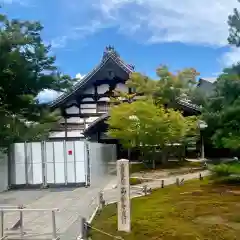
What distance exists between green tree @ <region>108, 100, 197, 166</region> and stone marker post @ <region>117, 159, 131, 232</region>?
49.0ft

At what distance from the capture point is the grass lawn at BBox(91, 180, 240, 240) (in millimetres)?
8945

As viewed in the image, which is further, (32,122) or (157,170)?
(157,170)

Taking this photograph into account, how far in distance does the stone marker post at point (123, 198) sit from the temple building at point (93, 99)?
854 inches

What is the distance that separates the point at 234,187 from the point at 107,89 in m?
17.7

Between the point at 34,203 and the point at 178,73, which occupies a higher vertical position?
the point at 178,73

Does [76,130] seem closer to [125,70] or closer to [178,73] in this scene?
[125,70]

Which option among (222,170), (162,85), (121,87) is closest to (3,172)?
(222,170)

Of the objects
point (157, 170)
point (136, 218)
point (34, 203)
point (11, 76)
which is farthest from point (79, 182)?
point (157, 170)

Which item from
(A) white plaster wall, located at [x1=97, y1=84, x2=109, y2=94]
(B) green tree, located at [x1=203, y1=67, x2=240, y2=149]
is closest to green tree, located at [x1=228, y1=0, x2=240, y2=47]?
(B) green tree, located at [x1=203, y1=67, x2=240, y2=149]

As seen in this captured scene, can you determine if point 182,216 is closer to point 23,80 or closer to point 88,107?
point 23,80

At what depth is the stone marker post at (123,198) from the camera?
30.6 ft

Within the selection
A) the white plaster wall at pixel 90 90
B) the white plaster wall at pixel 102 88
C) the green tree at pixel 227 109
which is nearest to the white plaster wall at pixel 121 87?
the white plaster wall at pixel 102 88

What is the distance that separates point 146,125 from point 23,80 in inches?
339

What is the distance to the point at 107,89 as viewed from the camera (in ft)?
108
